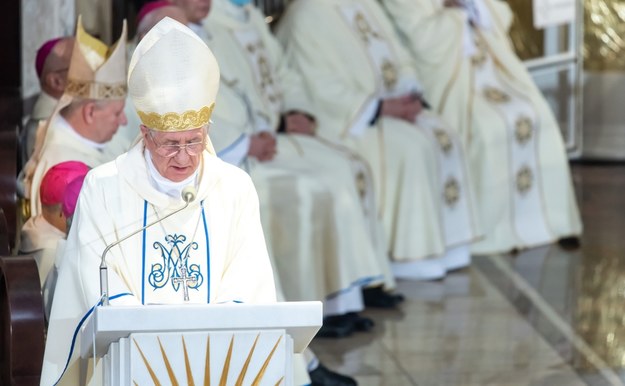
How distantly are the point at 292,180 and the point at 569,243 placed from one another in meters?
2.66

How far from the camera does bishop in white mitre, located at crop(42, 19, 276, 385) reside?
14.1 feet

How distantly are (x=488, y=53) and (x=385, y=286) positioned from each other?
7.10ft

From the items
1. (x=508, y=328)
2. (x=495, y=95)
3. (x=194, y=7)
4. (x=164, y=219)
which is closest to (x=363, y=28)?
(x=495, y=95)

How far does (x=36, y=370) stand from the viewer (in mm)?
4887

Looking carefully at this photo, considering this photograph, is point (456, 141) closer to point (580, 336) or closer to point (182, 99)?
point (580, 336)

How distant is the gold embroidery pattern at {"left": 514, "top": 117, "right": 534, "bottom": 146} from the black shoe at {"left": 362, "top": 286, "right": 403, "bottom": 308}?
69.5 inches

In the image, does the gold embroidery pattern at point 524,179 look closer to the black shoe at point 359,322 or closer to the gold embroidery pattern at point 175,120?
the black shoe at point 359,322

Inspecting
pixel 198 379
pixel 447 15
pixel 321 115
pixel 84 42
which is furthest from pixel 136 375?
pixel 447 15

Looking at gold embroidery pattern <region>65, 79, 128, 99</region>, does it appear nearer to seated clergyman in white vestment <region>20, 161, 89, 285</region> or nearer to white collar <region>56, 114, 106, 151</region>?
white collar <region>56, 114, 106, 151</region>

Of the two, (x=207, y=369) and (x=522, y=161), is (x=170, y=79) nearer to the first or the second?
(x=207, y=369)

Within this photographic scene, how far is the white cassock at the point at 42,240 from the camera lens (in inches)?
218

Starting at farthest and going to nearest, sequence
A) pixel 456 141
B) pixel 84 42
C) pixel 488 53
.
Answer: pixel 488 53
pixel 456 141
pixel 84 42

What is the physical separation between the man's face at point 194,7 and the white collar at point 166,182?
2.66 meters

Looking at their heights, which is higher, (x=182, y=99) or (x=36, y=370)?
(x=182, y=99)
